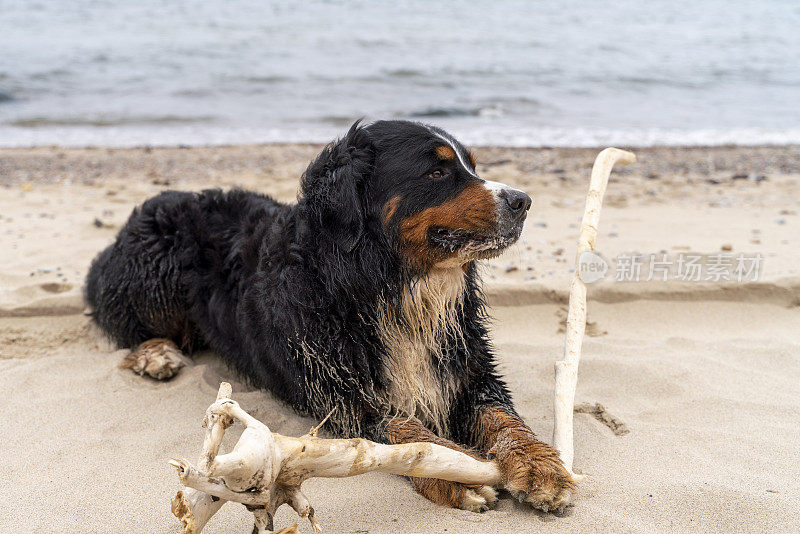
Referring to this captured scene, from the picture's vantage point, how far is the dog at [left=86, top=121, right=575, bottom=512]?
2.94 m

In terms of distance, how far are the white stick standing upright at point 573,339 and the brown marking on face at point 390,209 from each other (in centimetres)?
107

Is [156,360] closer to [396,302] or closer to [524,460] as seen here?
[396,302]

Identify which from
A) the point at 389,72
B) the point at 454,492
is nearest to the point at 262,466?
the point at 454,492

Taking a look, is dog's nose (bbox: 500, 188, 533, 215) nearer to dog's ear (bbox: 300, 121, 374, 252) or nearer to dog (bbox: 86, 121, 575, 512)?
dog (bbox: 86, 121, 575, 512)

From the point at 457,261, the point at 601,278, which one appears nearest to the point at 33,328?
the point at 457,261

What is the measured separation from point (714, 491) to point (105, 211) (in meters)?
6.56

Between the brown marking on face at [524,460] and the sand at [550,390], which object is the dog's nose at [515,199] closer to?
the brown marking on face at [524,460]

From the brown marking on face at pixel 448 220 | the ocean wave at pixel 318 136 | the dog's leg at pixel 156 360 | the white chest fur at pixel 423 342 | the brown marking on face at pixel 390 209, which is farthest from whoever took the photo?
the ocean wave at pixel 318 136

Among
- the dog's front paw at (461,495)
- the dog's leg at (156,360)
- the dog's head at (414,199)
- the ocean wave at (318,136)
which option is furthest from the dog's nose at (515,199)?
the ocean wave at (318,136)

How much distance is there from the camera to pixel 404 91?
15953mm

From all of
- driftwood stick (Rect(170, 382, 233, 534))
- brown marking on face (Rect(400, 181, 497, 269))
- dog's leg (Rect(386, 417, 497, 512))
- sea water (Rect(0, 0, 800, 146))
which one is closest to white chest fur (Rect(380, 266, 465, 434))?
brown marking on face (Rect(400, 181, 497, 269))

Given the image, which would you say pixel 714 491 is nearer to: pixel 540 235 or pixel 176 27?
pixel 540 235

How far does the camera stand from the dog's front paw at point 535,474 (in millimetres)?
2602

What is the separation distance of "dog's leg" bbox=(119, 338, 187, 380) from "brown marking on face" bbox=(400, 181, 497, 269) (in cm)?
188
